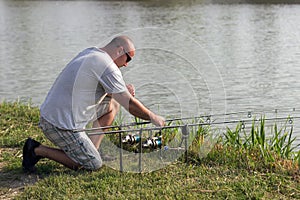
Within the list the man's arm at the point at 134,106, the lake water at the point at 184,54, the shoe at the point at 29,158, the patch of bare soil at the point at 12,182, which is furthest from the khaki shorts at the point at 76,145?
the lake water at the point at 184,54

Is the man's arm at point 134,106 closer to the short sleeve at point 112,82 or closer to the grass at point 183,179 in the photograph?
the short sleeve at point 112,82

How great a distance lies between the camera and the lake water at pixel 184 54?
7.76 metres

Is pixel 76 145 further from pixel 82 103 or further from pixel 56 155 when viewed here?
pixel 82 103

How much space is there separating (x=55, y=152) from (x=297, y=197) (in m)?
1.83

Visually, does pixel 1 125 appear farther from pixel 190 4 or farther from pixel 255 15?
pixel 190 4

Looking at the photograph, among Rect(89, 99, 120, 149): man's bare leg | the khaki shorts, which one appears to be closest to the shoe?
the khaki shorts

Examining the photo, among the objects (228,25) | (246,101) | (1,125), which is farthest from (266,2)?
(1,125)

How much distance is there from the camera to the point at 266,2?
2816 centimetres

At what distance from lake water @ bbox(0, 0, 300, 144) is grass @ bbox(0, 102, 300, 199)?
628 millimetres

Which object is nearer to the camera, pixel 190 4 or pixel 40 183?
pixel 40 183

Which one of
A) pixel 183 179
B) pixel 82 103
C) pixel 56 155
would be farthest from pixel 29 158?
pixel 183 179

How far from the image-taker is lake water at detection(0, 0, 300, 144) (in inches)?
305

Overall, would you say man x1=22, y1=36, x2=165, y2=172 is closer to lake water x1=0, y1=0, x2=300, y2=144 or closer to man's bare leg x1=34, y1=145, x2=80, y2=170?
man's bare leg x1=34, y1=145, x2=80, y2=170

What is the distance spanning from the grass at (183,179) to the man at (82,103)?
0.13 metres
